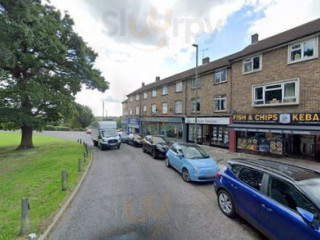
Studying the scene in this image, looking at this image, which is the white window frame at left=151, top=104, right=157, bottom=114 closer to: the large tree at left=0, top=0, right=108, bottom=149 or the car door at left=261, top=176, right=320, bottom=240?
the large tree at left=0, top=0, right=108, bottom=149

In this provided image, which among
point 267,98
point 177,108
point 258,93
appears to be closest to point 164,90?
point 177,108

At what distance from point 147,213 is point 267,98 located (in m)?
12.5

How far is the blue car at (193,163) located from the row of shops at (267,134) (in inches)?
177

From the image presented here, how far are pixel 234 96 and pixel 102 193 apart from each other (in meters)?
13.4

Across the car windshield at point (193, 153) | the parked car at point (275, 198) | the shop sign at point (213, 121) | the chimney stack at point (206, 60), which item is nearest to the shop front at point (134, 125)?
the chimney stack at point (206, 60)

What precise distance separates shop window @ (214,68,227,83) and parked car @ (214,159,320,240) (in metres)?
14.1

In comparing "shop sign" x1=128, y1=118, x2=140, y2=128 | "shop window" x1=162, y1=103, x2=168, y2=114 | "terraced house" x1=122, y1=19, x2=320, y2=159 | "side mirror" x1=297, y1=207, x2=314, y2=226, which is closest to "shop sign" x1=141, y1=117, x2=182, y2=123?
"shop window" x1=162, y1=103, x2=168, y2=114

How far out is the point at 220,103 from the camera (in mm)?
18594

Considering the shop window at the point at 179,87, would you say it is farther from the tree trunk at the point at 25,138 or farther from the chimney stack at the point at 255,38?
the tree trunk at the point at 25,138

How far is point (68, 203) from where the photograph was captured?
20.5ft

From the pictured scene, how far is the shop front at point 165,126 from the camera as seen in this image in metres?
24.4

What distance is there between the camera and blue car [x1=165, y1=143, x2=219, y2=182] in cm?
837

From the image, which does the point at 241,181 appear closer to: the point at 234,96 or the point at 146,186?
the point at 146,186

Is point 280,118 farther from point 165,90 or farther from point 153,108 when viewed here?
point 153,108
